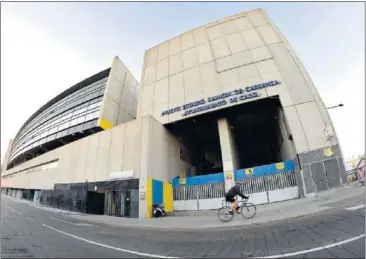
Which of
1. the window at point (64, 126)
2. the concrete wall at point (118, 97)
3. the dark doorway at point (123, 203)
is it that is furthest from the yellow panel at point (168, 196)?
the window at point (64, 126)

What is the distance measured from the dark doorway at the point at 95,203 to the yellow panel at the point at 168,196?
6.64m

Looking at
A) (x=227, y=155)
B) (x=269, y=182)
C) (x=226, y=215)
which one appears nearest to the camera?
(x=226, y=215)

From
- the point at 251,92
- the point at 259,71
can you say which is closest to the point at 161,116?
the point at 251,92

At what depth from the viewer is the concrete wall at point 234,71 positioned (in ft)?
65.6

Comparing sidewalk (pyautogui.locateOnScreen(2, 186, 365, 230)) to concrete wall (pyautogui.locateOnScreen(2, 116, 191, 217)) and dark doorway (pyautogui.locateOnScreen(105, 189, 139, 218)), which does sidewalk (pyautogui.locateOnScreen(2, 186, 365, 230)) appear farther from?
concrete wall (pyautogui.locateOnScreen(2, 116, 191, 217))

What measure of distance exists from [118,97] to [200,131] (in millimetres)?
14261

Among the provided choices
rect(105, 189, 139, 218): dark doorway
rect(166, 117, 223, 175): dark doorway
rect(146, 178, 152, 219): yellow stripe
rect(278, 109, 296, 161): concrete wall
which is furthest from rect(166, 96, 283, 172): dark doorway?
rect(105, 189, 139, 218): dark doorway

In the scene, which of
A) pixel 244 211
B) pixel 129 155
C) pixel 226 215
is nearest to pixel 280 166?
pixel 244 211

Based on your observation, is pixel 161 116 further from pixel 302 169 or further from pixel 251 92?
pixel 302 169

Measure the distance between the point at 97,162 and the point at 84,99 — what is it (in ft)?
59.7

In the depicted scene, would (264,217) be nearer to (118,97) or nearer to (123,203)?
(123,203)

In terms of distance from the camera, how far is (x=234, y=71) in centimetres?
2452

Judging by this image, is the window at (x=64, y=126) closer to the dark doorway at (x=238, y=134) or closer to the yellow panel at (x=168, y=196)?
the dark doorway at (x=238, y=134)

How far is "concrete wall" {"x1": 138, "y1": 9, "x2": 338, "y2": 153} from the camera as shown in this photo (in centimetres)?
2000
